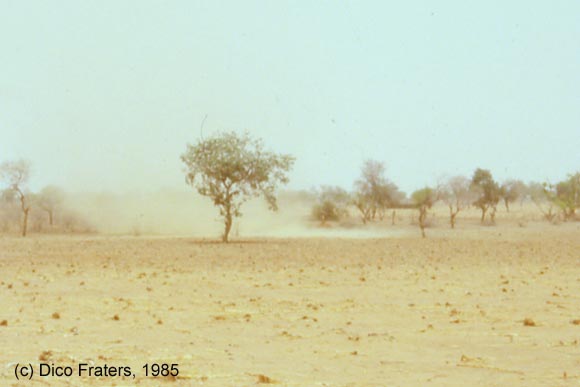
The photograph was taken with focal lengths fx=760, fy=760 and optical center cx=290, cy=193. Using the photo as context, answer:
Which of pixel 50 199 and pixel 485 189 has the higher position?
pixel 485 189

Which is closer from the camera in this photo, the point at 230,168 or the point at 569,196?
the point at 230,168

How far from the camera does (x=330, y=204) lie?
74.4 m

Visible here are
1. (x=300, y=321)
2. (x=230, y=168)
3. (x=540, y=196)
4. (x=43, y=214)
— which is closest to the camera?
(x=300, y=321)

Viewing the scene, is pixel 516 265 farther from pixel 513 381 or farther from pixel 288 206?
pixel 288 206

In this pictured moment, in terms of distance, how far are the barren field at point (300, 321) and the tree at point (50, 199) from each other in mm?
40886

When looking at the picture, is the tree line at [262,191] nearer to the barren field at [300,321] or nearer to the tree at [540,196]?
the tree at [540,196]

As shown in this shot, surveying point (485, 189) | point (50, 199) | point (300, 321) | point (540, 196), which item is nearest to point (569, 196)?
point (485, 189)

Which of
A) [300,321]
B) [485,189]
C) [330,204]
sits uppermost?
[485,189]

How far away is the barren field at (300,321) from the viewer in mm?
9664

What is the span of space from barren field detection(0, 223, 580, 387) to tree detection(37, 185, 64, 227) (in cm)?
4089

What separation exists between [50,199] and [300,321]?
57965 millimetres

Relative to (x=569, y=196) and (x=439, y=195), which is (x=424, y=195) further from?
(x=569, y=196)

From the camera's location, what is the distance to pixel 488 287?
19547 millimetres

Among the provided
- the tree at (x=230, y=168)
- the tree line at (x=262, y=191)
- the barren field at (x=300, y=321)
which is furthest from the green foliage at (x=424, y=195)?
the barren field at (x=300, y=321)
